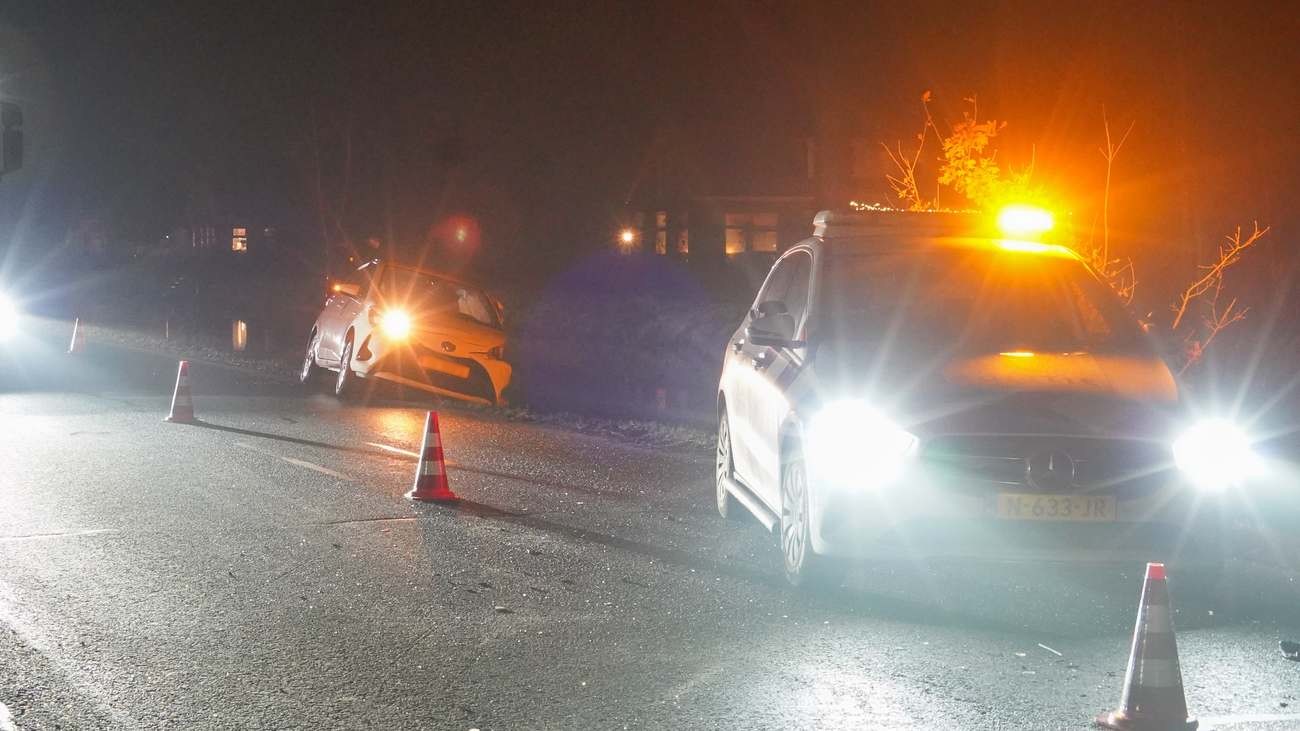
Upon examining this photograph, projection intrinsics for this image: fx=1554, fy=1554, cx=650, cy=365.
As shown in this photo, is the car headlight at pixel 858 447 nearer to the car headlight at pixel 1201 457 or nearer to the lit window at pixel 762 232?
the car headlight at pixel 1201 457

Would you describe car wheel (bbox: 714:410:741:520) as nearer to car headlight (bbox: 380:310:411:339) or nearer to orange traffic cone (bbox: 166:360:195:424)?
orange traffic cone (bbox: 166:360:195:424)

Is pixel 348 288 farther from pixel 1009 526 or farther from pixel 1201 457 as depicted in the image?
pixel 1201 457

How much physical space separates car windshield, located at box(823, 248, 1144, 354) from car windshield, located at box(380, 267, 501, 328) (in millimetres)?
10331

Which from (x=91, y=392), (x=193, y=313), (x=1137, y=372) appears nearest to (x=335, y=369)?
(x=91, y=392)

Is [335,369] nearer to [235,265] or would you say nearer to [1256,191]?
[1256,191]

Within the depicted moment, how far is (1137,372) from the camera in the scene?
294 inches

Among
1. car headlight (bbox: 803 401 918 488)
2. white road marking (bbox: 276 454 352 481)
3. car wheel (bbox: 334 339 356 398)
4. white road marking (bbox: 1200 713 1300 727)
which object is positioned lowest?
white road marking (bbox: 1200 713 1300 727)

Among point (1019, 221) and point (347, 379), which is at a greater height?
point (1019, 221)

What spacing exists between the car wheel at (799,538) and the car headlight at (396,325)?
34.2ft

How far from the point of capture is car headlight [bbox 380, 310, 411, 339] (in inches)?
696

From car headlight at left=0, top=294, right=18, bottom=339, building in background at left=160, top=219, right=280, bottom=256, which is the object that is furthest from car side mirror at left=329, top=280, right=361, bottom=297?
building in background at left=160, top=219, right=280, bottom=256

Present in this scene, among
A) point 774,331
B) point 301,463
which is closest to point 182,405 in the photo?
point 301,463

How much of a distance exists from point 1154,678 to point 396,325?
43.6 feet

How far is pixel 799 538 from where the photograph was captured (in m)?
7.53
